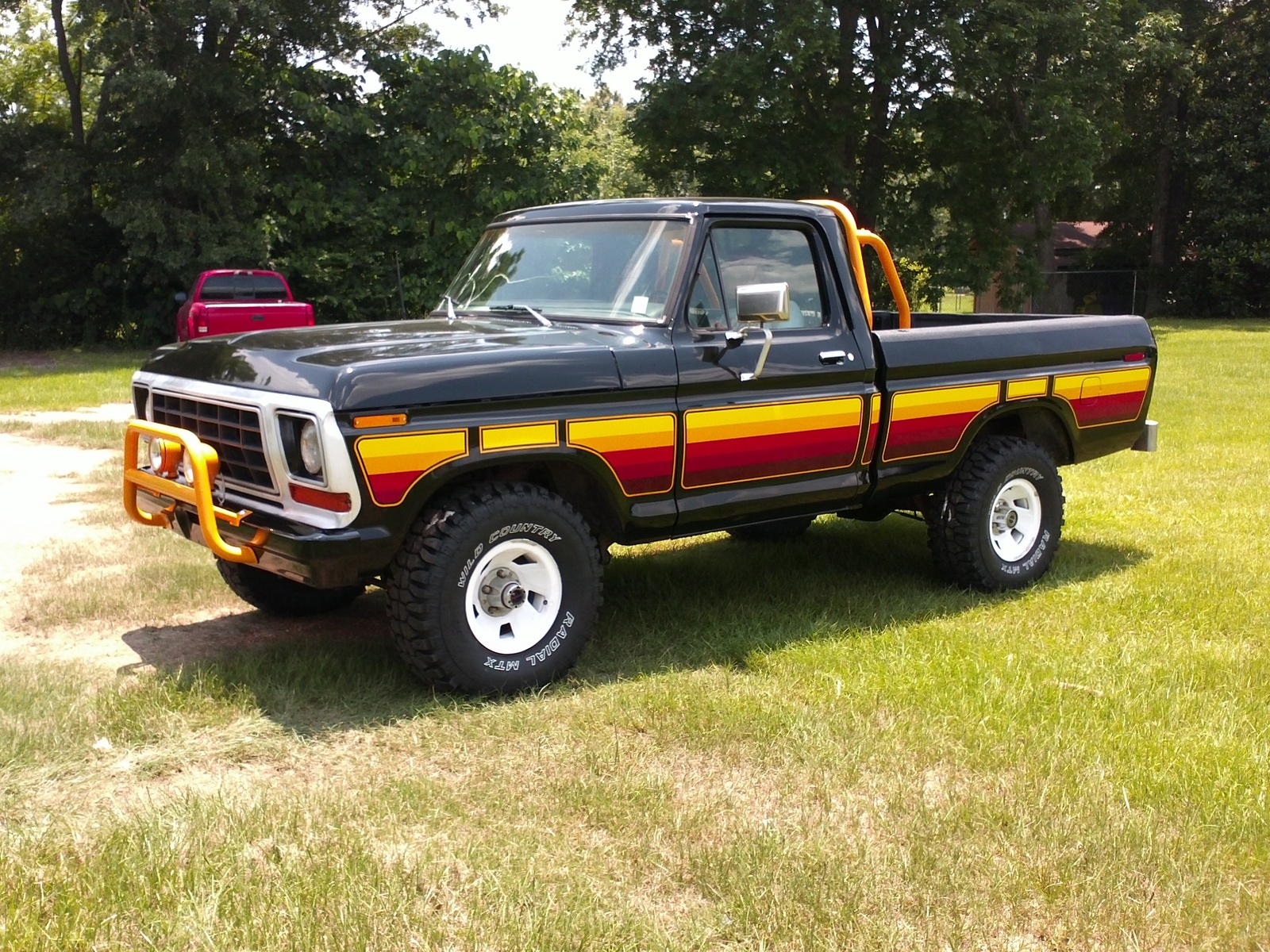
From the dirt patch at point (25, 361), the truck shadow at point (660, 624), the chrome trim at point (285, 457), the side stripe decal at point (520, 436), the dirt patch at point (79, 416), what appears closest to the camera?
the chrome trim at point (285, 457)

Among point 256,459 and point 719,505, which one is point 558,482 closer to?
point 719,505

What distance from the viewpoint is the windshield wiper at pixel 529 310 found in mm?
5766

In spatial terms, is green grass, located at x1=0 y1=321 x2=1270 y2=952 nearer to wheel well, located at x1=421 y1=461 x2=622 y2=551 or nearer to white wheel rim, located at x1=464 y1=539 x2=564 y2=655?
white wheel rim, located at x1=464 y1=539 x2=564 y2=655

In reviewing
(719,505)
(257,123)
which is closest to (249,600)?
(719,505)

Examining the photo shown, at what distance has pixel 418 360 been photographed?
479 centimetres

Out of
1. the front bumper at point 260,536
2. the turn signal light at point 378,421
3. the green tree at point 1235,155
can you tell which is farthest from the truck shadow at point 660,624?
the green tree at point 1235,155

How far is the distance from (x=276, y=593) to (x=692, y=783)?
285 cm

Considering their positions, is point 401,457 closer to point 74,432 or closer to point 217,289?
point 74,432

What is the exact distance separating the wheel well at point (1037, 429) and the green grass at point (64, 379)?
1233 cm

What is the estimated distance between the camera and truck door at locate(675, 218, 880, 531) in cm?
554

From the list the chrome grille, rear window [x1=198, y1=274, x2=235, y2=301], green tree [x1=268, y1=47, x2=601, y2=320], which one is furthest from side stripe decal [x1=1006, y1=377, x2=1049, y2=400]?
green tree [x1=268, y1=47, x2=601, y2=320]

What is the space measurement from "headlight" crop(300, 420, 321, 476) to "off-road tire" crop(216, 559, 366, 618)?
1.53 metres

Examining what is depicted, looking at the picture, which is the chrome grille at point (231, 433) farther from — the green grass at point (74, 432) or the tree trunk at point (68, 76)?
the tree trunk at point (68, 76)

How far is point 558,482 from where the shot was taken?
5.44 metres
